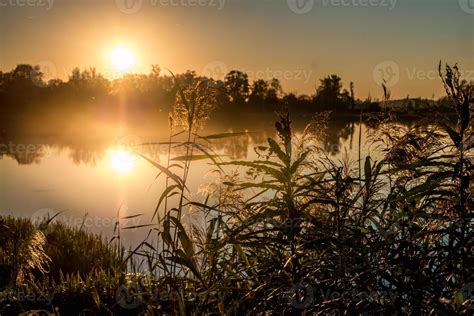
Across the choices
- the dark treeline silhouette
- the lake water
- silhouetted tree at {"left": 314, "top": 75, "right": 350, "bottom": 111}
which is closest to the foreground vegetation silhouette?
silhouetted tree at {"left": 314, "top": 75, "right": 350, "bottom": 111}

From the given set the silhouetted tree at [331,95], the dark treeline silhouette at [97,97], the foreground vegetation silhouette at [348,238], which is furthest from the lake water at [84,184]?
the dark treeline silhouette at [97,97]

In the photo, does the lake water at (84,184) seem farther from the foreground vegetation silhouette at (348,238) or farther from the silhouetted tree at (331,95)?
the foreground vegetation silhouette at (348,238)

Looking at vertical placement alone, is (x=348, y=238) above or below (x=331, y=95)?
below

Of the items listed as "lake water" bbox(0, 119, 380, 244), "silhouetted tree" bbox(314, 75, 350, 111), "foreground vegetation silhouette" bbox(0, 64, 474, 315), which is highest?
"silhouetted tree" bbox(314, 75, 350, 111)

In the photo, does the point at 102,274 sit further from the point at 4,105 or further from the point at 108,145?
the point at 4,105

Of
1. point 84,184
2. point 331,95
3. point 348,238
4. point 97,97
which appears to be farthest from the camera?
point 97,97

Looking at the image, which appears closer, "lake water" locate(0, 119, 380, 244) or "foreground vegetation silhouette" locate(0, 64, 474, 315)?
"foreground vegetation silhouette" locate(0, 64, 474, 315)

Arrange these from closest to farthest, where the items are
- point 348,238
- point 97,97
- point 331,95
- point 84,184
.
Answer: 1. point 348,238
2. point 331,95
3. point 84,184
4. point 97,97

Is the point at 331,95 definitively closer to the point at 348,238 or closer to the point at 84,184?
the point at 348,238

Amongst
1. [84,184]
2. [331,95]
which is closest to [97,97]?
[84,184]

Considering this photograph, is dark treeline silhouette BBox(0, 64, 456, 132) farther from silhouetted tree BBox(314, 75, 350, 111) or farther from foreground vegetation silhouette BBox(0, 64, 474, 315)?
foreground vegetation silhouette BBox(0, 64, 474, 315)

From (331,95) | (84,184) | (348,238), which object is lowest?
(84,184)

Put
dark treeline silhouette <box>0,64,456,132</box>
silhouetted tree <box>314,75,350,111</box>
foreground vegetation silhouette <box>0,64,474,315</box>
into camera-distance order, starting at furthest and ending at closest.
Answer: dark treeline silhouette <box>0,64,456,132</box>, silhouetted tree <box>314,75,350,111</box>, foreground vegetation silhouette <box>0,64,474,315</box>

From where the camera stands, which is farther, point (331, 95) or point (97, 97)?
point (97, 97)
